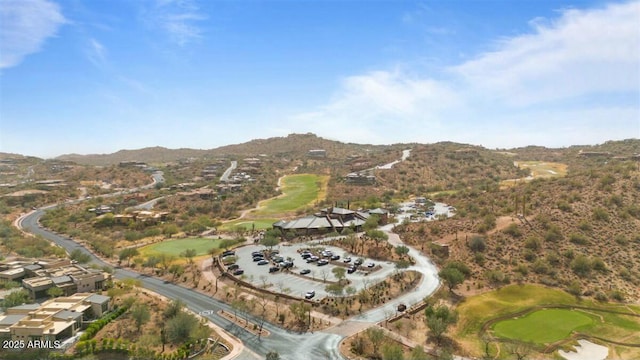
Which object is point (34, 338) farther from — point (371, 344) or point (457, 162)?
point (457, 162)

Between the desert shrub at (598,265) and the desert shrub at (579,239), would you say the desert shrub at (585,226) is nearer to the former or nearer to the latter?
the desert shrub at (579,239)

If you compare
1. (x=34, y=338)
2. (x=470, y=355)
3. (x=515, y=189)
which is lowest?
(x=470, y=355)

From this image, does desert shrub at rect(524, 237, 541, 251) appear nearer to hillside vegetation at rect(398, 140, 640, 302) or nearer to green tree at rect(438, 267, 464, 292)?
hillside vegetation at rect(398, 140, 640, 302)

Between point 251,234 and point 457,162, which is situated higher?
point 457,162

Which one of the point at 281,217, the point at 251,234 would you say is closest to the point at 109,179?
the point at 281,217

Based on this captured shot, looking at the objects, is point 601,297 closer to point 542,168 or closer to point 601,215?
Answer: point 601,215

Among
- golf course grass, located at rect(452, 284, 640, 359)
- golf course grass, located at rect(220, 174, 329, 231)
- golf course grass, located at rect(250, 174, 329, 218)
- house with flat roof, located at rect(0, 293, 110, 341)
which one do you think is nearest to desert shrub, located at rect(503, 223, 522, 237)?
golf course grass, located at rect(452, 284, 640, 359)
